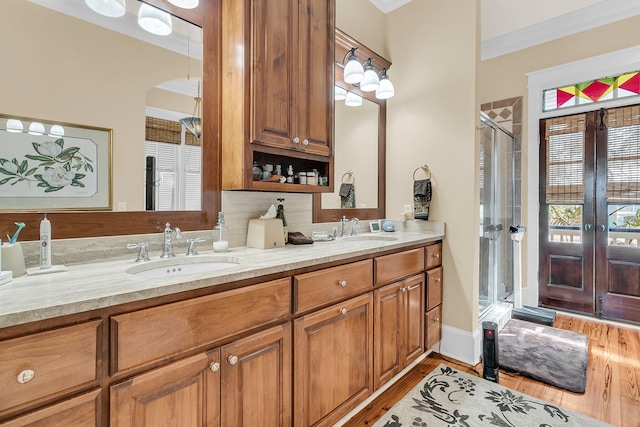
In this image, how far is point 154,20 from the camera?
1.43 meters

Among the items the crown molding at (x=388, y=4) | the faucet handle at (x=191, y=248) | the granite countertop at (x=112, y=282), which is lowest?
the granite countertop at (x=112, y=282)

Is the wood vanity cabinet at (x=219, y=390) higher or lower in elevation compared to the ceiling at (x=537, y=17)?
lower

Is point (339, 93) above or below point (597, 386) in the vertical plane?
above

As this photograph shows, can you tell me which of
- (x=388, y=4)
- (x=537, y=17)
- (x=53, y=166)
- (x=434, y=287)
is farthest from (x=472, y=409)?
(x=537, y=17)

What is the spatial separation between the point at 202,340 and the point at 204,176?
91cm

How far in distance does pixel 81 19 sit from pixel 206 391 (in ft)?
5.12

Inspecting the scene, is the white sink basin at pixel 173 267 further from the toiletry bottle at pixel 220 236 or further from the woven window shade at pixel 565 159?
the woven window shade at pixel 565 159

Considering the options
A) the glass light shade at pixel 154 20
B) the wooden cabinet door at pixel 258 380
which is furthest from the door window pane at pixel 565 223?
→ the glass light shade at pixel 154 20

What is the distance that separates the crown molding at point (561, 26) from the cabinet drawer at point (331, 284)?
3.51 meters

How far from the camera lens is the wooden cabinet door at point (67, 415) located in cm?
69

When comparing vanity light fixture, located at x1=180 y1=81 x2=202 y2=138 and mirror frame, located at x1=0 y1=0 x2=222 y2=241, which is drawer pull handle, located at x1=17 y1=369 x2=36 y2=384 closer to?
mirror frame, located at x1=0 y1=0 x2=222 y2=241

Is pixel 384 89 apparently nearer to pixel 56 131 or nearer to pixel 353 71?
pixel 353 71

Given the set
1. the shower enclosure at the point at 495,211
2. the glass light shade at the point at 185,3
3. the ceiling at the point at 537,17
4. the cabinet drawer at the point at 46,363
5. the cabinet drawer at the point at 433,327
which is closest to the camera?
the cabinet drawer at the point at 46,363

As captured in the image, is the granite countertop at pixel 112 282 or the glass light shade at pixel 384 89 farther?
the glass light shade at pixel 384 89
